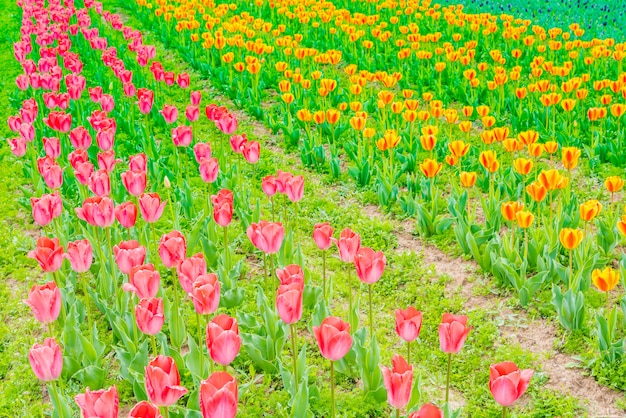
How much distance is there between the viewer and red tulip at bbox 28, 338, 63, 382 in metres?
2.63

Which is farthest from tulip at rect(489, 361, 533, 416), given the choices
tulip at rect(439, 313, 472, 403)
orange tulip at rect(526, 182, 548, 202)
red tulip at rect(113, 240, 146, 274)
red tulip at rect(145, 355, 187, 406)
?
orange tulip at rect(526, 182, 548, 202)

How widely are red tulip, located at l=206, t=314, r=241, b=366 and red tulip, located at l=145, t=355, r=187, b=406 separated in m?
0.23

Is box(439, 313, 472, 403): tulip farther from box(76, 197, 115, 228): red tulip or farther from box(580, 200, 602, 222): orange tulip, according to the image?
box(76, 197, 115, 228): red tulip

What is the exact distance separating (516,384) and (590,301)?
7.34 feet

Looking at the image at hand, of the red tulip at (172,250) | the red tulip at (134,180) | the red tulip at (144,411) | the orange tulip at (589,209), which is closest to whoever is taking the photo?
the red tulip at (144,411)

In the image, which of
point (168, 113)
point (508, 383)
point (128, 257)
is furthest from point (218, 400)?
point (168, 113)

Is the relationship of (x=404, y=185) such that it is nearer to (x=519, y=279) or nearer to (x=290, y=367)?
(x=519, y=279)

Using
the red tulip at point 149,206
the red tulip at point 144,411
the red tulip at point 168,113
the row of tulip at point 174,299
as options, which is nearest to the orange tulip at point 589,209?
the row of tulip at point 174,299

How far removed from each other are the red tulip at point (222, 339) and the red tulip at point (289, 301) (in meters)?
0.23

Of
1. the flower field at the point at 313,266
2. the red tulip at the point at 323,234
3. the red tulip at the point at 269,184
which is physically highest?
the red tulip at the point at 323,234

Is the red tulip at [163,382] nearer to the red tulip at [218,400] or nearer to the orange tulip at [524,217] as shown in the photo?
the red tulip at [218,400]

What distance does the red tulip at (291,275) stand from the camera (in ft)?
9.67

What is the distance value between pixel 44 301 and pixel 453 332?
1.78m

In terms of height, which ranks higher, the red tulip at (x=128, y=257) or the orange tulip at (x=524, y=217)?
the red tulip at (x=128, y=257)
